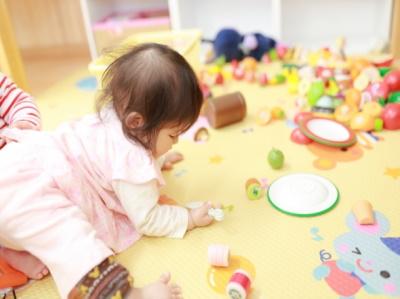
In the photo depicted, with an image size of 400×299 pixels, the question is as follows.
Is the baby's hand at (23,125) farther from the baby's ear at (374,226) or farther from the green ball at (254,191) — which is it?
the baby's ear at (374,226)

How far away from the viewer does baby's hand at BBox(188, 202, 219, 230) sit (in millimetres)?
699

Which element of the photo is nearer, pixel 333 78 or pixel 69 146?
pixel 69 146

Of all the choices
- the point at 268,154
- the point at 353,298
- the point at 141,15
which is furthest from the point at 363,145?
the point at 141,15

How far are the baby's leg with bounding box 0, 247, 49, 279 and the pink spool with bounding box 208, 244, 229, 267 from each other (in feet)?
0.87

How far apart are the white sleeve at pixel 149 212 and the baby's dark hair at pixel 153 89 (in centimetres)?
9

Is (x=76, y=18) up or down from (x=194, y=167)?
up

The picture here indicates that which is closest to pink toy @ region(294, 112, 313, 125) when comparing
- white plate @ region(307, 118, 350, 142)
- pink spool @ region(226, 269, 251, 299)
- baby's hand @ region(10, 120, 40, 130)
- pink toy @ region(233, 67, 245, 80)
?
white plate @ region(307, 118, 350, 142)

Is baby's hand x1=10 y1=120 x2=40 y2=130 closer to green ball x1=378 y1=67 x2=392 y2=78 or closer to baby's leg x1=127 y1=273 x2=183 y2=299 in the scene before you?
baby's leg x1=127 y1=273 x2=183 y2=299

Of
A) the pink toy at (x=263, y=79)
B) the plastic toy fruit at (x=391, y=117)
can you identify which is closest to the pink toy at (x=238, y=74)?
the pink toy at (x=263, y=79)

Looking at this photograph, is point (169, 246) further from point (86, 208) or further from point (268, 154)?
point (268, 154)

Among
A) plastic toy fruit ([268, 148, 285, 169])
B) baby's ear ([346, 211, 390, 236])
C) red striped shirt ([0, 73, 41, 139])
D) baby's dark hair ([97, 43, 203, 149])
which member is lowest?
baby's ear ([346, 211, 390, 236])

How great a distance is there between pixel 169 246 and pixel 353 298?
0.30 m

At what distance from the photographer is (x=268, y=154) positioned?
0.89m

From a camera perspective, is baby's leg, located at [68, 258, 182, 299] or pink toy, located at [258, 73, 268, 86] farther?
pink toy, located at [258, 73, 268, 86]
